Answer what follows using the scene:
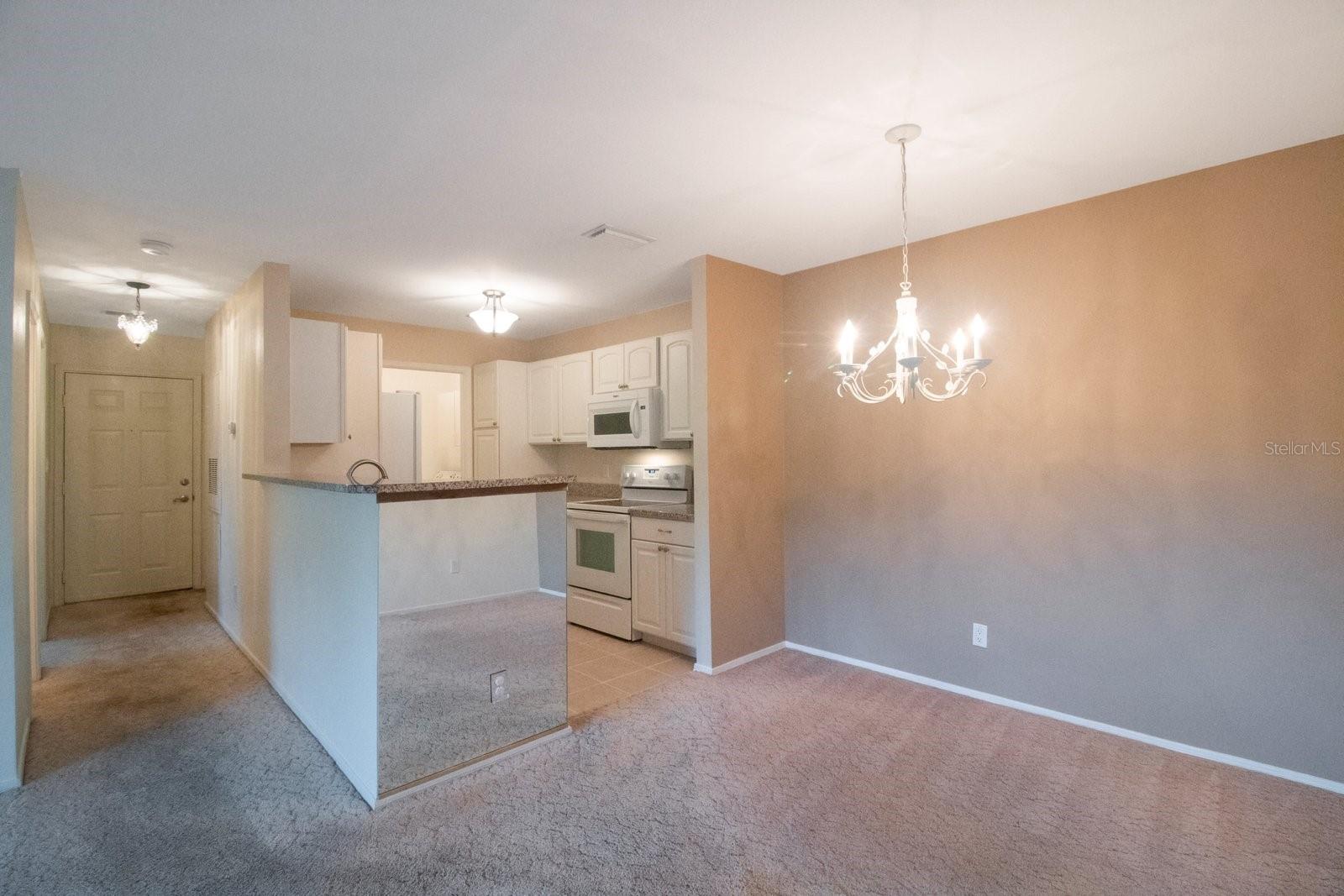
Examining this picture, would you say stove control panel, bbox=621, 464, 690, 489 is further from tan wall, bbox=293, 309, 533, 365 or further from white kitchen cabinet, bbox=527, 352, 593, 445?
tan wall, bbox=293, 309, 533, 365

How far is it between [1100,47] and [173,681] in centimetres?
511

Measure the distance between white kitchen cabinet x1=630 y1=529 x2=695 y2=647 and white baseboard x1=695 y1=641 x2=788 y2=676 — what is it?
0.22 metres

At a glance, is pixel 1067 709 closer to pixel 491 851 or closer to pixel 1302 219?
pixel 1302 219

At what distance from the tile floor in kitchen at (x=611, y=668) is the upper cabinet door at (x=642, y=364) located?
Result: 1.84 m

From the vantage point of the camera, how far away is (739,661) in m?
3.81

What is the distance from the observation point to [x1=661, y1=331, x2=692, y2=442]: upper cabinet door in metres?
4.36

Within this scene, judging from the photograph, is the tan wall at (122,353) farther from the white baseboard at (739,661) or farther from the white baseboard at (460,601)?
the white baseboard at (739,661)

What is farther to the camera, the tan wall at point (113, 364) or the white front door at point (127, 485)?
the white front door at point (127, 485)

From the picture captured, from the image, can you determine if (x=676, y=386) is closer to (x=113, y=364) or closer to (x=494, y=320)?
(x=494, y=320)

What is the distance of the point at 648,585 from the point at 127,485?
16.7ft

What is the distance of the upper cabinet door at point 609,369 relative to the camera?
4863 millimetres

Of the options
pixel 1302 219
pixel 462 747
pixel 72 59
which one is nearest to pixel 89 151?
pixel 72 59

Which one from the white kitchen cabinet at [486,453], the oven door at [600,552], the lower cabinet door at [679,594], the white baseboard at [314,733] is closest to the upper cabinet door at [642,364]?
the oven door at [600,552]

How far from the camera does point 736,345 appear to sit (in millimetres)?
3861
